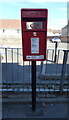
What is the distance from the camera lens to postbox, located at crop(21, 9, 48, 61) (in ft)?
7.34

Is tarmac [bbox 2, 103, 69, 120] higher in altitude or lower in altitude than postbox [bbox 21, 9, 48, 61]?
lower

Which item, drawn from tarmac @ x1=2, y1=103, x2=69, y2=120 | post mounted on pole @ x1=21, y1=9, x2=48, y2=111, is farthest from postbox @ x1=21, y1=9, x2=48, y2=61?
tarmac @ x1=2, y1=103, x2=69, y2=120

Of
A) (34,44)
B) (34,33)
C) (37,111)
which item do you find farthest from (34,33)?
(37,111)

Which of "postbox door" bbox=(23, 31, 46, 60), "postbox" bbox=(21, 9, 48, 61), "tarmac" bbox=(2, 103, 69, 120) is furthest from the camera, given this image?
"tarmac" bbox=(2, 103, 69, 120)

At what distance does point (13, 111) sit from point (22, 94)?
598mm

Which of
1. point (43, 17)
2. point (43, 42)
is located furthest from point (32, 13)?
point (43, 42)

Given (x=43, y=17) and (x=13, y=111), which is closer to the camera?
(x=43, y=17)

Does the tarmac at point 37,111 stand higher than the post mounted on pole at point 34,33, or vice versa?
the post mounted on pole at point 34,33

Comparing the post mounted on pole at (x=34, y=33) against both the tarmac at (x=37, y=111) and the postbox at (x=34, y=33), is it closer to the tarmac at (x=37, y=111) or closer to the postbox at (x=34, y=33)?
the postbox at (x=34, y=33)

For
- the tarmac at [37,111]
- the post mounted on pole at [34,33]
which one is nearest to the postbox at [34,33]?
the post mounted on pole at [34,33]

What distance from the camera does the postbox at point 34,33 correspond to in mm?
2236

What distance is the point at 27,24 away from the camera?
233cm

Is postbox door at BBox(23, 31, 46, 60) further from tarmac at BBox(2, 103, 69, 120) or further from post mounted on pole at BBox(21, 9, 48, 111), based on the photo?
tarmac at BBox(2, 103, 69, 120)

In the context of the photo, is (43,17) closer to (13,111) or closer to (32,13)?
(32,13)
